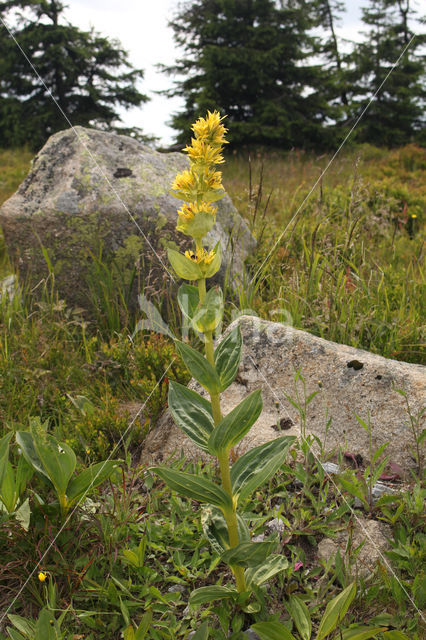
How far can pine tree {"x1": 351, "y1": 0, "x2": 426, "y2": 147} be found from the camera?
15.1m

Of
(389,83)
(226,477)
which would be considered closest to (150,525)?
(226,477)

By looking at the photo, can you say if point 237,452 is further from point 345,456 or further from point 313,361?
point 313,361

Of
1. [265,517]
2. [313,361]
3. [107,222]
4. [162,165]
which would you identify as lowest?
[265,517]

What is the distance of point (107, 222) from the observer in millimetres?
4230

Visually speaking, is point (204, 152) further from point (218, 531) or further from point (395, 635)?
point (395, 635)

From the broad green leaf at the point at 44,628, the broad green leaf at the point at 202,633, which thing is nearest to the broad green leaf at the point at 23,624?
the broad green leaf at the point at 44,628

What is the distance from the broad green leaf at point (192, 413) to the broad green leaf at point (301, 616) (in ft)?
1.91

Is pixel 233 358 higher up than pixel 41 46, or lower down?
lower down

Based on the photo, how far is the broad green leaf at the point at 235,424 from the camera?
1.30 meters

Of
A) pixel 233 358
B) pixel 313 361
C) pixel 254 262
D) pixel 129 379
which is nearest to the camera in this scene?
pixel 233 358

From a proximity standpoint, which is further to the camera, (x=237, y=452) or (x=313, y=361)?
(x=313, y=361)

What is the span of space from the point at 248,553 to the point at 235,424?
0.40m

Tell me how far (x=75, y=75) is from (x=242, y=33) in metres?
4.53

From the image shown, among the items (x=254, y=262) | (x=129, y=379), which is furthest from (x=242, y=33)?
(x=129, y=379)
